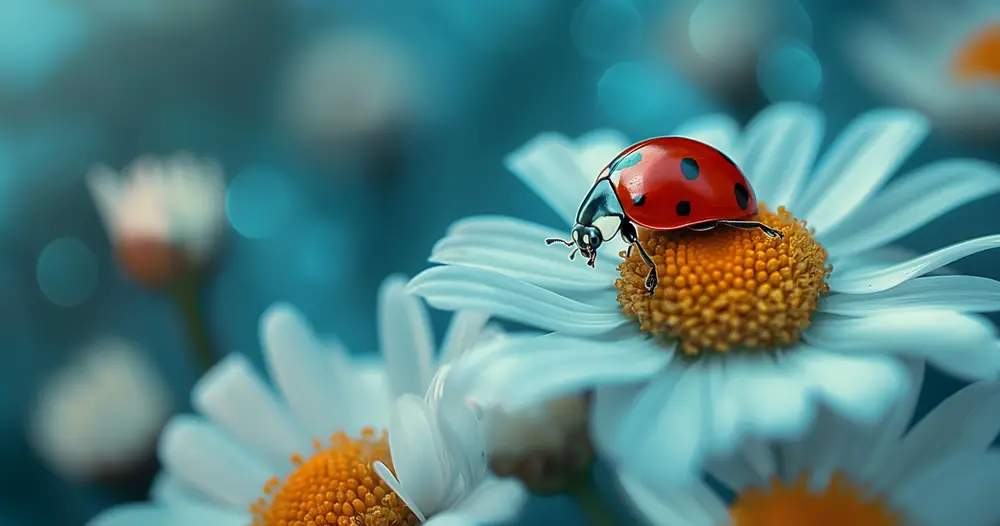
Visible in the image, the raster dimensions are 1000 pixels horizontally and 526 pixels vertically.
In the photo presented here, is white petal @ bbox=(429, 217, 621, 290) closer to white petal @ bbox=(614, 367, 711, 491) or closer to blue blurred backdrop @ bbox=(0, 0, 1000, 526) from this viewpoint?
white petal @ bbox=(614, 367, 711, 491)

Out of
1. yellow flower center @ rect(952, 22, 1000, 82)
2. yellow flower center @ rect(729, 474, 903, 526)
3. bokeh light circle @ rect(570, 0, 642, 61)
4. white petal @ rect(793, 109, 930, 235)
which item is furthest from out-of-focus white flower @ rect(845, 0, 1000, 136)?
yellow flower center @ rect(729, 474, 903, 526)

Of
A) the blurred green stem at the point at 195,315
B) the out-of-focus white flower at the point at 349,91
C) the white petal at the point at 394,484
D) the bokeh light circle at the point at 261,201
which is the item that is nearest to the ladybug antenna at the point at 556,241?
the white petal at the point at 394,484

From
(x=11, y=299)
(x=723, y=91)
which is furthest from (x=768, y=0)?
(x=11, y=299)

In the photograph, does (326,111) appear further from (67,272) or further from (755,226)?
(755,226)

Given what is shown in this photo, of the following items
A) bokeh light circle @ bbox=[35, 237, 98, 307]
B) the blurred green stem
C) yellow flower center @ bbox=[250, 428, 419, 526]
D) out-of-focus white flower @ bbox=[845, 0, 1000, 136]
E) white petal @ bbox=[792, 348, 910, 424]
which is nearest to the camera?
white petal @ bbox=[792, 348, 910, 424]

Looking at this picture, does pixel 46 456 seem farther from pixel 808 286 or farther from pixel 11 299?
pixel 808 286

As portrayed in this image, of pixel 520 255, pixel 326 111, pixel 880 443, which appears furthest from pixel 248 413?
pixel 326 111
